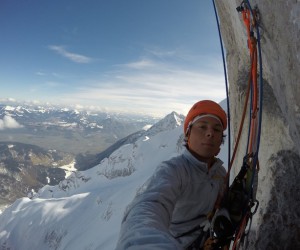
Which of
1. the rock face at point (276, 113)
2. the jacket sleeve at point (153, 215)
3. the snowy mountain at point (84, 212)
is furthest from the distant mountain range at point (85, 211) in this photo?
the jacket sleeve at point (153, 215)

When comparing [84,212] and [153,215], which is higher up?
[153,215]

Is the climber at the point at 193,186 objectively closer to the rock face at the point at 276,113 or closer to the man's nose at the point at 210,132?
the man's nose at the point at 210,132

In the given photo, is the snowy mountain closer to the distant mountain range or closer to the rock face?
the distant mountain range

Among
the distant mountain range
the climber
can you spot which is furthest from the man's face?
the distant mountain range

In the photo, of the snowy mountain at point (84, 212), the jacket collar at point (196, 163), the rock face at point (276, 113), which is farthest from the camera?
the snowy mountain at point (84, 212)

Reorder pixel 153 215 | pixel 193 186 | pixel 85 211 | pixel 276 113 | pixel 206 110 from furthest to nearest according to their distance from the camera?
1. pixel 85 211
2. pixel 276 113
3. pixel 206 110
4. pixel 193 186
5. pixel 153 215

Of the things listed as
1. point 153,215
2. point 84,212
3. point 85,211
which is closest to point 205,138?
point 153,215

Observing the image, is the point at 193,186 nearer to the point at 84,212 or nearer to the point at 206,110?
the point at 206,110
